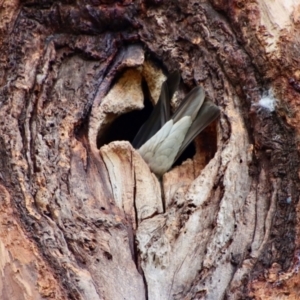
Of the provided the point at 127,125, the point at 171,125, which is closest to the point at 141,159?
the point at 171,125

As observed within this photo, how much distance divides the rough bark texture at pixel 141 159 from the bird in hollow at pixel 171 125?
0.04 m

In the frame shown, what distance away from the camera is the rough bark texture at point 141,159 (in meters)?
1.84

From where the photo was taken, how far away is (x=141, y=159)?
2227 mm

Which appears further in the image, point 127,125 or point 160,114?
point 127,125

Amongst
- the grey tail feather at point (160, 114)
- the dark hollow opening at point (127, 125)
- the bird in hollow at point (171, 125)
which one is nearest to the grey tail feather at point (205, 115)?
the bird in hollow at point (171, 125)

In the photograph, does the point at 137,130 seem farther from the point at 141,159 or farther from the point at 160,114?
the point at 141,159

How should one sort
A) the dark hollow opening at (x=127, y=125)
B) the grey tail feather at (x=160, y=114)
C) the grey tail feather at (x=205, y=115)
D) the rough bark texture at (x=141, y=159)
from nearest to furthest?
the rough bark texture at (x=141, y=159), the grey tail feather at (x=205, y=115), the grey tail feather at (x=160, y=114), the dark hollow opening at (x=127, y=125)

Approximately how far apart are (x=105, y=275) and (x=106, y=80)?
2.33ft

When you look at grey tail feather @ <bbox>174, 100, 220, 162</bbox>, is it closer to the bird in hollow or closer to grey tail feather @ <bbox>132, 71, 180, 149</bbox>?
the bird in hollow

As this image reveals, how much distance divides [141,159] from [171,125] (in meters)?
0.23

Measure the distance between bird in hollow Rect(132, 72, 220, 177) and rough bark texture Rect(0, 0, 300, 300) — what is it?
0.04 m

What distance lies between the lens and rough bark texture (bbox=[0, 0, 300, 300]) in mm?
1837

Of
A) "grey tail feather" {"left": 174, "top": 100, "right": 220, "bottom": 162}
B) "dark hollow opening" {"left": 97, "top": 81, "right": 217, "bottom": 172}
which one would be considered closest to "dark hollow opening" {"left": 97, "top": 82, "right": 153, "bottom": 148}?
"dark hollow opening" {"left": 97, "top": 81, "right": 217, "bottom": 172}

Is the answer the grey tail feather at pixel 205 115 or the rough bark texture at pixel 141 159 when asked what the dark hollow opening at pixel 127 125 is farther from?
the grey tail feather at pixel 205 115
